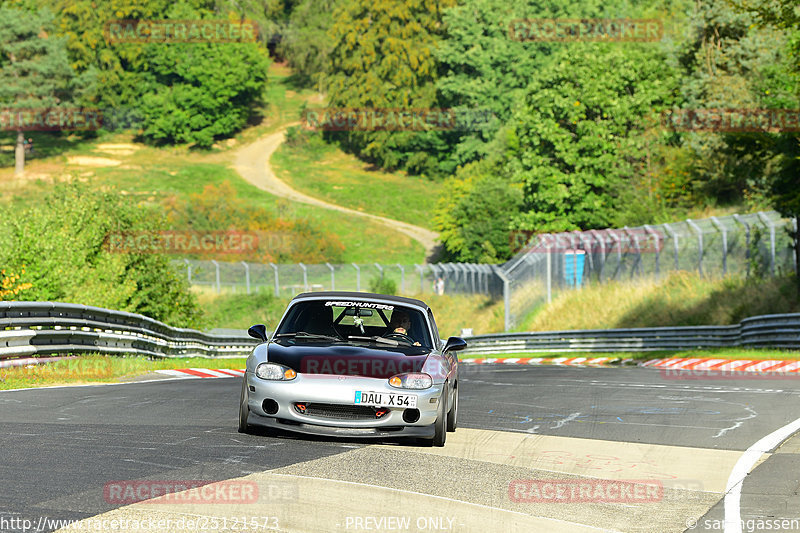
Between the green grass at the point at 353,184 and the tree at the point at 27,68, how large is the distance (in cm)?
2220

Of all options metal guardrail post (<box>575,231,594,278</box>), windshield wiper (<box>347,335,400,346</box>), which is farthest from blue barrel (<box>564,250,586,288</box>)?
windshield wiper (<box>347,335,400,346</box>)

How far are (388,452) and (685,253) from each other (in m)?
29.6

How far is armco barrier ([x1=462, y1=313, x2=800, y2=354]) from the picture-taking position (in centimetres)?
2602

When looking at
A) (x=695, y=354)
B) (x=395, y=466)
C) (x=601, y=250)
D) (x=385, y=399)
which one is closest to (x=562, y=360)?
(x=695, y=354)

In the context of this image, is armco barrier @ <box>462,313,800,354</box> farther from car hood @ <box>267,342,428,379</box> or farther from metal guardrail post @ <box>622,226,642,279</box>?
car hood @ <box>267,342,428,379</box>

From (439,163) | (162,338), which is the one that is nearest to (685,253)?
(162,338)

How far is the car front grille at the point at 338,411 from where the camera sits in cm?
937

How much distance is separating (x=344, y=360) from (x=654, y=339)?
79.2ft

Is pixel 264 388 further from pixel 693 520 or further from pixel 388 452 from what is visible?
pixel 693 520

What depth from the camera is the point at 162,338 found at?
84.1 ft

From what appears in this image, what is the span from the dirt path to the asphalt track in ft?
233

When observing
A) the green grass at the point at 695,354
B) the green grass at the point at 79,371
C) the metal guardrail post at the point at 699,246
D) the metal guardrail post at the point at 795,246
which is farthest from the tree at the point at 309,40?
the green grass at the point at 79,371

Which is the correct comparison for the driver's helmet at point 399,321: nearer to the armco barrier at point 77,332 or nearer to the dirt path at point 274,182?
the armco barrier at point 77,332

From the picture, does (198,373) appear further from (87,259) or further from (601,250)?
(601,250)
